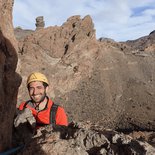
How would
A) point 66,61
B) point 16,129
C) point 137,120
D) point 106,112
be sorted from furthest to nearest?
point 66,61 < point 106,112 < point 137,120 < point 16,129

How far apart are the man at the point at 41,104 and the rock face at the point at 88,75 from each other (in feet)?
73.3

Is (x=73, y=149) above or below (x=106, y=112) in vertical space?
above

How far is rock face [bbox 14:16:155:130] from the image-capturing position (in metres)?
30.0

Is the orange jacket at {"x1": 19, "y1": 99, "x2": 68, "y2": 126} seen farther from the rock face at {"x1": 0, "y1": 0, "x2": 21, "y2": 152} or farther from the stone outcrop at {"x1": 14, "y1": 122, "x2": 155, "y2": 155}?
the stone outcrop at {"x1": 14, "y1": 122, "x2": 155, "y2": 155}

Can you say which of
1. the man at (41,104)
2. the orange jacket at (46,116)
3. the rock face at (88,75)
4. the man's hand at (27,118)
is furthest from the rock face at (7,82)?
the rock face at (88,75)

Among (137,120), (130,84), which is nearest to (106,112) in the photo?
(137,120)

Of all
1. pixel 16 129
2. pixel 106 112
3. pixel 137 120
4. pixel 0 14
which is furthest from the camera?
pixel 106 112

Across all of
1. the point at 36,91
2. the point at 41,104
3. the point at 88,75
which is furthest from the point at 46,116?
the point at 88,75

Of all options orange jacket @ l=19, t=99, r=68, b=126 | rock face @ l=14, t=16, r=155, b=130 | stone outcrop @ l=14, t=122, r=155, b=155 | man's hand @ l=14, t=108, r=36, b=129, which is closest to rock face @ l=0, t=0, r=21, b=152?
man's hand @ l=14, t=108, r=36, b=129

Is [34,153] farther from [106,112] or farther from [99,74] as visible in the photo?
[99,74]

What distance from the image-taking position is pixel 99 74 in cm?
3450

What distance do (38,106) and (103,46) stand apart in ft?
106

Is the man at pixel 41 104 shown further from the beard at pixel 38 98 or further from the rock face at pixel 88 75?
the rock face at pixel 88 75

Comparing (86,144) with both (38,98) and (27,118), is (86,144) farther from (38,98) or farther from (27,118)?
(38,98)
